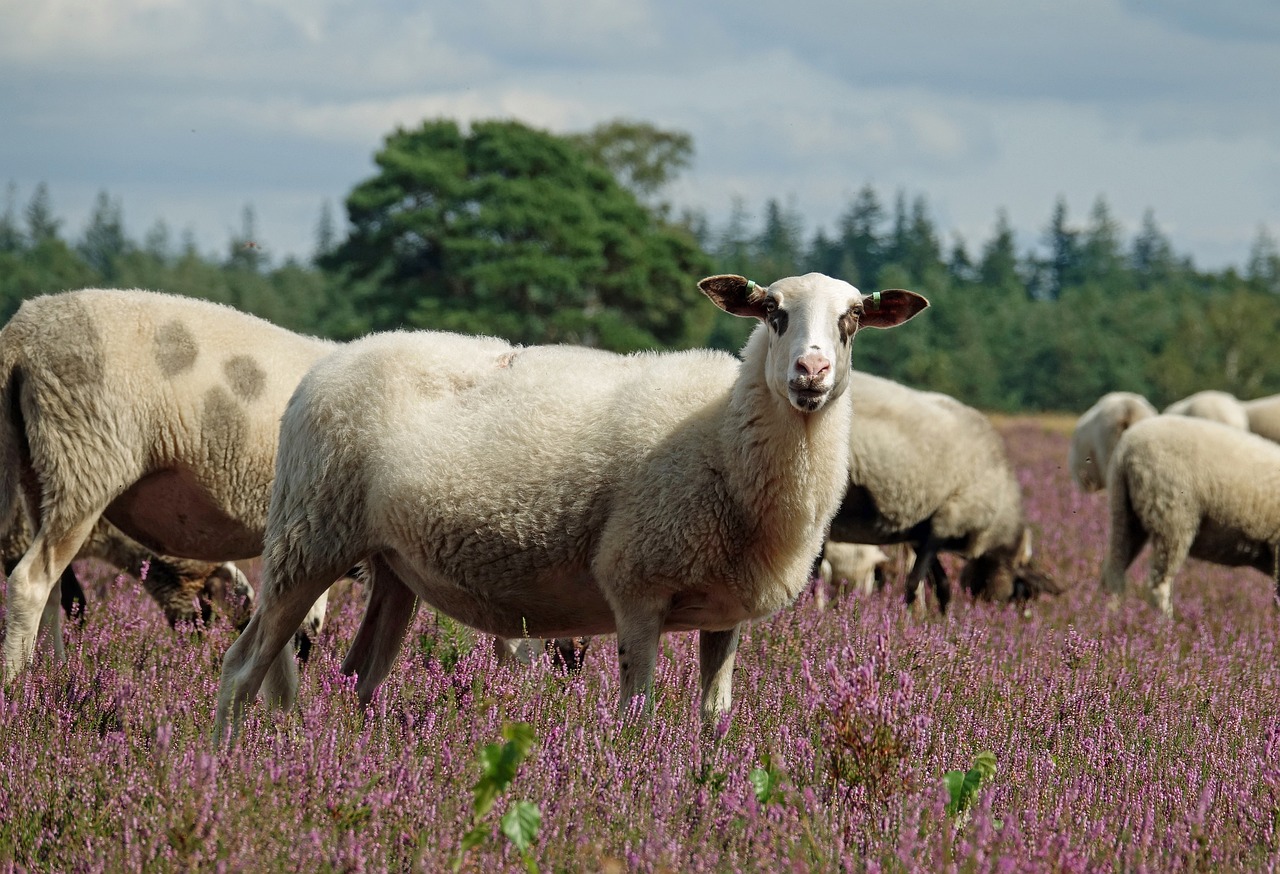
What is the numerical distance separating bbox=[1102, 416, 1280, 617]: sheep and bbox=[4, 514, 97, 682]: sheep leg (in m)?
6.96

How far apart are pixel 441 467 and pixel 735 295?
117 centimetres

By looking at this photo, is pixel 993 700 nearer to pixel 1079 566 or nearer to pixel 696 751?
pixel 696 751

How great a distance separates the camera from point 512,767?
2.94 meters

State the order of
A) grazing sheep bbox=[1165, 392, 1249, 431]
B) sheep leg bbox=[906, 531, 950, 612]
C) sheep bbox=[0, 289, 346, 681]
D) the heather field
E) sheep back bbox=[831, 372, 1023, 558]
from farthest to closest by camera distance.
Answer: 1. grazing sheep bbox=[1165, 392, 1249, 431]
2. sheep leg bbox=[906, 531, 950, 612]
3. sheep back bbox=[831, 372, 1023, 558]
4. sheep bbox=[0, 289, 346, 681]
5. the heather field

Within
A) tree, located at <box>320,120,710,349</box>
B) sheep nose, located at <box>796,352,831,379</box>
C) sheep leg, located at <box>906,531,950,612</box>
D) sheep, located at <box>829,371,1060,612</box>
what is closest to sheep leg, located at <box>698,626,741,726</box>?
sheep nose, located at <box>796,352,831,379</box>

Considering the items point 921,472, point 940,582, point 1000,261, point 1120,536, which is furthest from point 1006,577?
point 1000,261

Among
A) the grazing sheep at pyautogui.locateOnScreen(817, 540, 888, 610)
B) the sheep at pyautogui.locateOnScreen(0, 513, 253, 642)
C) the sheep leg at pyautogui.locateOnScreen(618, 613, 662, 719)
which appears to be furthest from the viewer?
the grazing sheep at pyautogui.locateOnScreen(817, 540, 888, 610)

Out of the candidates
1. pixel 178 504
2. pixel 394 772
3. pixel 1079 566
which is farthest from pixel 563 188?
pixel 394 772

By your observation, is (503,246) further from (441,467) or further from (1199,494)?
(441,467)

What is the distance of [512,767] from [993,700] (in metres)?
2.73

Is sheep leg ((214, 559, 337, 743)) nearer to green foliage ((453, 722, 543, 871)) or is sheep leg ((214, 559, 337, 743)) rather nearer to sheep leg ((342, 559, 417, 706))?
sheep leg ((342, 559, 417, 706))

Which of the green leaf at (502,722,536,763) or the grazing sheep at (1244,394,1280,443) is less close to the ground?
the green leaf at (502,722,536,763)

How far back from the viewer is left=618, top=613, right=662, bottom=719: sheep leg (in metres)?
4.17

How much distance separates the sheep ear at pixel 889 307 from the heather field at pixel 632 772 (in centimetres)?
114
